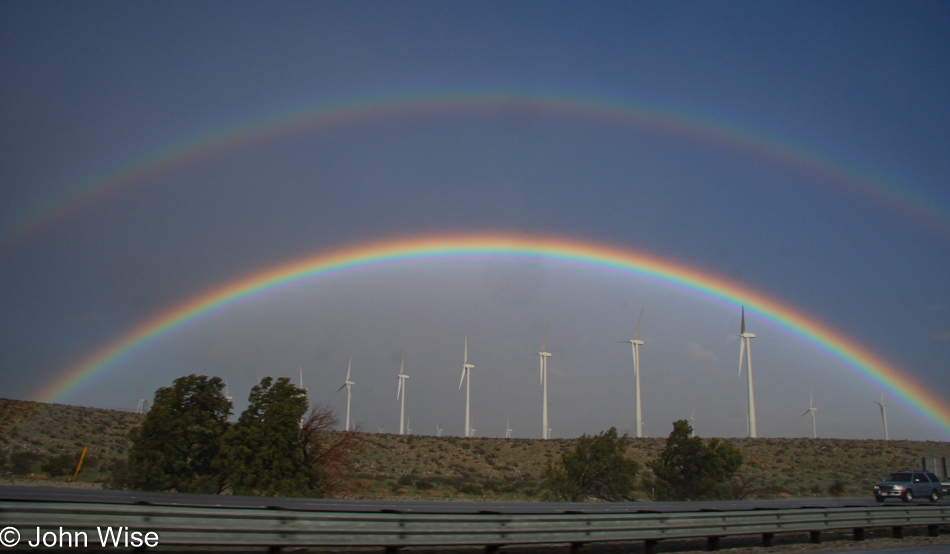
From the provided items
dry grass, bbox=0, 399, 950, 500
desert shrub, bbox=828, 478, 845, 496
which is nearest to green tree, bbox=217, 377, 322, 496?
dry grass, bbox=0, 399, 950, 500

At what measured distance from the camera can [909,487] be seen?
34.8 meters

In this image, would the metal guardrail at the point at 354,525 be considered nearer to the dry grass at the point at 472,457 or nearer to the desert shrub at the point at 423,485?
the dry grass at the point at 472,457

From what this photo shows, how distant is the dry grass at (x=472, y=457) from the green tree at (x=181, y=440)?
8.64m

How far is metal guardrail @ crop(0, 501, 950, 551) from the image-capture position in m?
10.2

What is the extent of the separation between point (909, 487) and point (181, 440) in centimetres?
3528

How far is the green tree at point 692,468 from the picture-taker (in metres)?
45.2

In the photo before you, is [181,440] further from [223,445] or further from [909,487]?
[909,487]

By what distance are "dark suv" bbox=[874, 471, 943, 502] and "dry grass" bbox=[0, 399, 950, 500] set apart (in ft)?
38.8

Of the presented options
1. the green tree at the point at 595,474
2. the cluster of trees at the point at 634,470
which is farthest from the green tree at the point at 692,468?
the green tree at the point at 595,474

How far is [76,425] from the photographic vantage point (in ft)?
213

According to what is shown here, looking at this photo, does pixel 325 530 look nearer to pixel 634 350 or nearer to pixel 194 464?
pixel 194 464

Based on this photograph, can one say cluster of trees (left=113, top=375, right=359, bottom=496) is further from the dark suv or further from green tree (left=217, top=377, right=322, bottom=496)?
the dark suv

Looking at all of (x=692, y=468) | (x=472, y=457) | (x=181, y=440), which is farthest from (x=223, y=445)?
(x=472, y=457)

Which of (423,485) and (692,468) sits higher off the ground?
(692,468)
